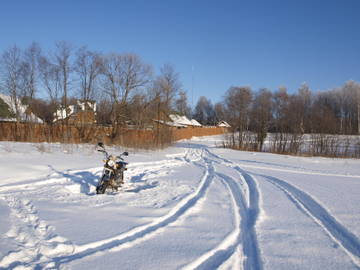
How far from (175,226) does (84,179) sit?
15.4 ft

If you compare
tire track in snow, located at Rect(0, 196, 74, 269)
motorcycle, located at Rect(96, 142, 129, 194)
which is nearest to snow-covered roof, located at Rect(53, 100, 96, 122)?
motorcycle, located at Rect(96, 142, 129, 194)

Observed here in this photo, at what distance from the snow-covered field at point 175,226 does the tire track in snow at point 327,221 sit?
0.02 meters

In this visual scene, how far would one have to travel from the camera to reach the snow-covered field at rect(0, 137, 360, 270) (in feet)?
10.4

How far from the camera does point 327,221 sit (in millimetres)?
4676

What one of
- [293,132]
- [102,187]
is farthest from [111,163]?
[293,132]

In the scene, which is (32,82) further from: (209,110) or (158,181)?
(209,110)

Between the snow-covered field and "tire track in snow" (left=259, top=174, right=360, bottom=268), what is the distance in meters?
0.02

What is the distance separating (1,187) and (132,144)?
524 inches

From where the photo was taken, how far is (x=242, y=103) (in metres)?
33.2

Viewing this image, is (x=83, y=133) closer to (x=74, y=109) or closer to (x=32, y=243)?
(x=74, y=109)

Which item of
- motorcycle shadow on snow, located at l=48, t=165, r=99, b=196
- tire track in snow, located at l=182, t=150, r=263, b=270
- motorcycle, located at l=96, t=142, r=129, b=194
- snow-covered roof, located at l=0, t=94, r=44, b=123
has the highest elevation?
snow-covered roof, located at l=0, t=94, r=44, b=123

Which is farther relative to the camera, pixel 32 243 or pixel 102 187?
pixel 102 187

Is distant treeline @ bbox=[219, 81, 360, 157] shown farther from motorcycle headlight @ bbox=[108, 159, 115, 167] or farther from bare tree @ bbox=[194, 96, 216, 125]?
bare tree @ bbox=[194, 96, 216, 125]

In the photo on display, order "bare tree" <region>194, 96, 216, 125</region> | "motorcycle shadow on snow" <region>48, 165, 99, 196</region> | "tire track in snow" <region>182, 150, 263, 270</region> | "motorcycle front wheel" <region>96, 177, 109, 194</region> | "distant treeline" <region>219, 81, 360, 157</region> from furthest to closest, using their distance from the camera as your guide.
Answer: "bare tree" <region>194, 96, 216, 125</region>
"distant treeline" <region>219, 81, 360, 157</region>
"motorcycle shadow on snow" <region>48, 165, 99, 196</region>
"motorcycle front wheel" <region>96, 177, 109, 194</region>
"tire track in snow" <region>182, 150, 263, 270</region>
